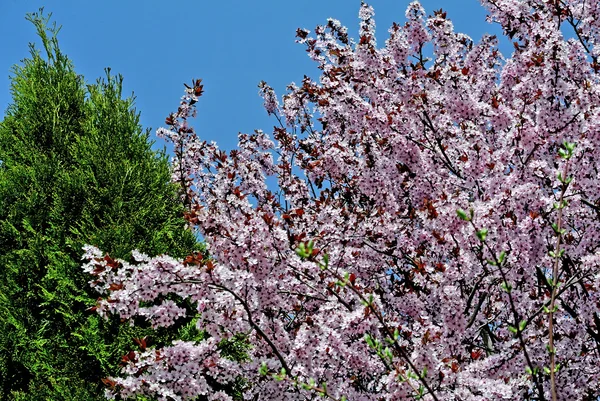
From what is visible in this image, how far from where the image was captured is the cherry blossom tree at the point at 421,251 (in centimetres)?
411

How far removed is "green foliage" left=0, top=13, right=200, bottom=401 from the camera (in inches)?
258

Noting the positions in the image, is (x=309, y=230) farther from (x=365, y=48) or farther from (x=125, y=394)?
(x=125, y=394)

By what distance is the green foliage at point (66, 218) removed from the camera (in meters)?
6.55

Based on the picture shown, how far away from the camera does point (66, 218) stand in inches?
295

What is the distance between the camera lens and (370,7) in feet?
27.2

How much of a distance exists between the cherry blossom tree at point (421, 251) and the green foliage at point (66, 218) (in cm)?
138

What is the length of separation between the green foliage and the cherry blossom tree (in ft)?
4.54

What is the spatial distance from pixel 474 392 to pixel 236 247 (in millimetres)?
2297

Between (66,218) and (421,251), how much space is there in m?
5.00

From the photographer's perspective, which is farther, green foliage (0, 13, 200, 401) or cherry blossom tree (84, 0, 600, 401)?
green foliage (0, 13, 200, 401)

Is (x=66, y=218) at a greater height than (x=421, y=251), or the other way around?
(x=421, y=251)

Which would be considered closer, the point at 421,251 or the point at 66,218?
the point at 421,251

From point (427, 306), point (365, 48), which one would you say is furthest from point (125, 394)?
point (365, 48)

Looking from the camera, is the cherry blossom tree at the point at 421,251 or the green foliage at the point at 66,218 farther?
the green foliage at the point at 66,218
